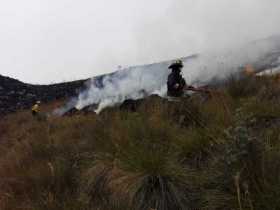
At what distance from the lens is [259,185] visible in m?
4.45

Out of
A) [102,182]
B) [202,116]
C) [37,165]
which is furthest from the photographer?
[202,116]

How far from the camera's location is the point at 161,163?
5.59 metres

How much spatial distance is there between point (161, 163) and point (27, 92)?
41.0 meters

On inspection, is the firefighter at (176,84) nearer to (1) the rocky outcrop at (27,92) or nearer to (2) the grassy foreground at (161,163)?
(2) the grassy foreground at (161,163)

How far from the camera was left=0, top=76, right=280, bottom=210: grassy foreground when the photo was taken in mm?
4688

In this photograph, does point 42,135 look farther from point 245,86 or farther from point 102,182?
point 245,86

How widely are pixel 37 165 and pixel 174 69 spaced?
5684 millimetres

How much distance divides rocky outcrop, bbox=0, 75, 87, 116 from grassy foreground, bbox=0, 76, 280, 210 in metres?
33.0

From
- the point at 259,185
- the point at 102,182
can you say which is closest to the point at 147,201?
the point at 102,182

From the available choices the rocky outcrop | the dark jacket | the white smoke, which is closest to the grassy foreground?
the dark jacket

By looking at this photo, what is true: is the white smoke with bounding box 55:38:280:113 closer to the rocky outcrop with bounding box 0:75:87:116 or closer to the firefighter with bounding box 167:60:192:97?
the rocky outcrop with bounding box 0:75:87:116

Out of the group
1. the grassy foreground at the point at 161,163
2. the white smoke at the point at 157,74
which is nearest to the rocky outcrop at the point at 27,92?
the white smoke at the point at 157,74

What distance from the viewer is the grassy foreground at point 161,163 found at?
4.69 meters

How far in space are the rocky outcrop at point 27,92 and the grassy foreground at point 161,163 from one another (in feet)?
108
